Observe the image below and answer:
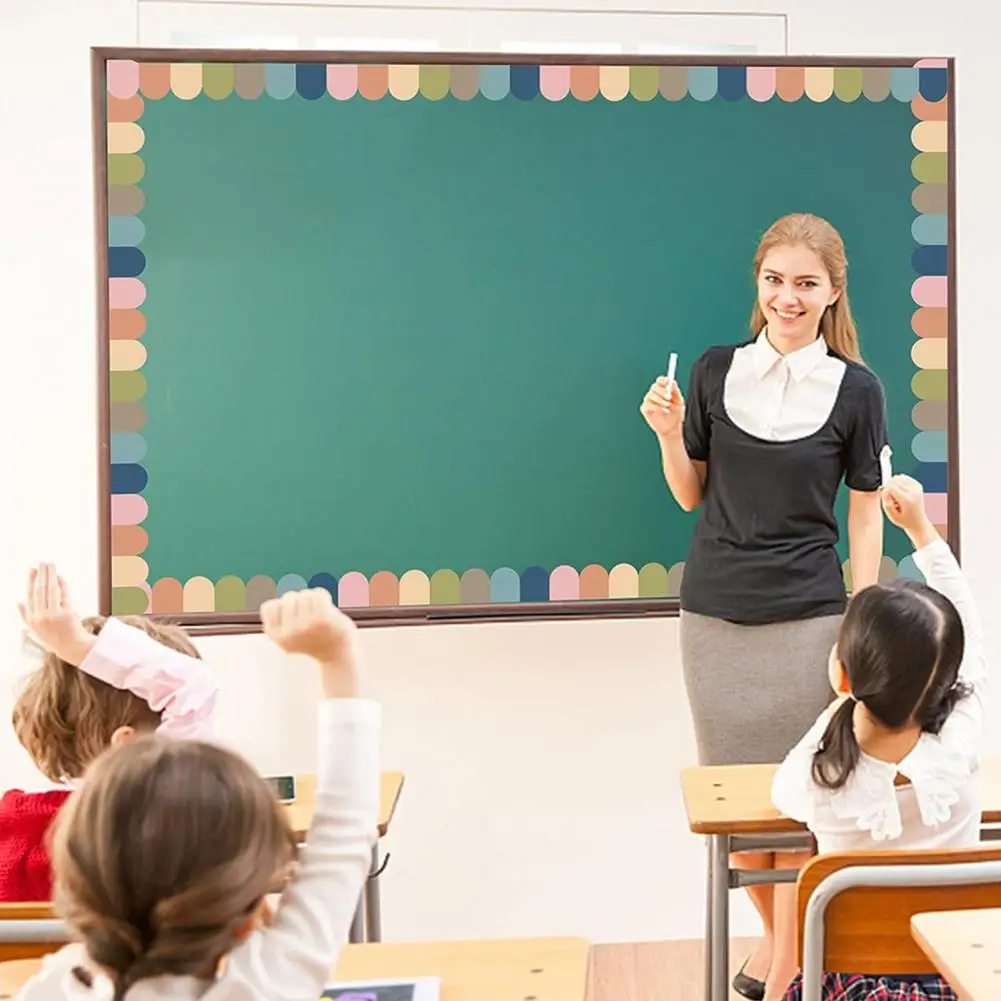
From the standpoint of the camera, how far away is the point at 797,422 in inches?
121

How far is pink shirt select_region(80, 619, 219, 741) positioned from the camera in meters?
2.04

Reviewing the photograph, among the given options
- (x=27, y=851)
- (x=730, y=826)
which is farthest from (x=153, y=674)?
(x=730, y=826)

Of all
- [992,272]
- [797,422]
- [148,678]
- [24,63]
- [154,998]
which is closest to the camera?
[154,998]

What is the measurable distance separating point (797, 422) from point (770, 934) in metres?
1.17

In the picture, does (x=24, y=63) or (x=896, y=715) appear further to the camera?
(x=24, y=63)

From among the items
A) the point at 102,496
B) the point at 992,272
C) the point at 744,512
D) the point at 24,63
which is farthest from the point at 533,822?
the point at 24,63

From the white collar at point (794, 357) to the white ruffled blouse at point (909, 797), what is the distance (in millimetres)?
1080

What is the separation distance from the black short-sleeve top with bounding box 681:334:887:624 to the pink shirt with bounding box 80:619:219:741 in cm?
139

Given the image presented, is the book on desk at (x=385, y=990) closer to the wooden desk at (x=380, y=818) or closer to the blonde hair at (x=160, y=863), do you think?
the blonde hair at (x=160, y=863)

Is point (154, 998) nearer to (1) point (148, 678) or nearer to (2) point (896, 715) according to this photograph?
(1) point (148, 678)

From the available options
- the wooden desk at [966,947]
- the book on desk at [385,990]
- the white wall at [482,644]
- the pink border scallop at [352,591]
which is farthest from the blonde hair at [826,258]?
the book on desk at [385,990]

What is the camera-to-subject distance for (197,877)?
1140 mm

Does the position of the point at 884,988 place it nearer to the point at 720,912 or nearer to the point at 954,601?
the point at 720,912

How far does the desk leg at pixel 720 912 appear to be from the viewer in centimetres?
234
